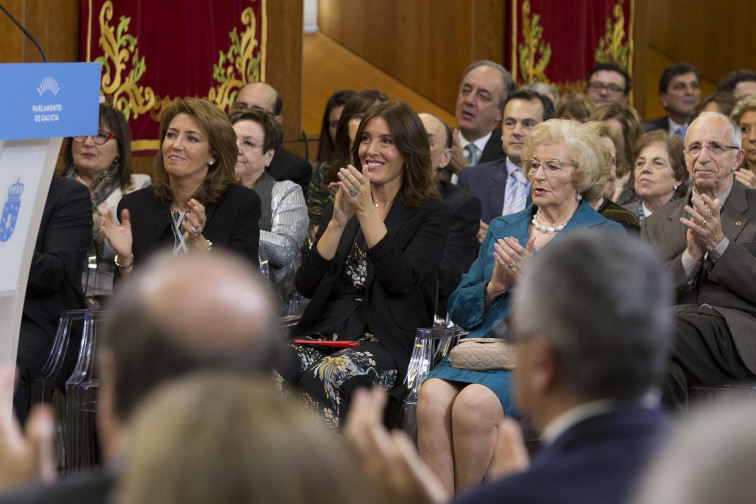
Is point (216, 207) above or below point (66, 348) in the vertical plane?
above

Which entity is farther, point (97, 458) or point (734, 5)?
point (734, 5)

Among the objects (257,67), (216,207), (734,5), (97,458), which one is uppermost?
(734,5)

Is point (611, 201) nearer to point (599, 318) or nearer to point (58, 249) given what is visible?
point (58, 249)

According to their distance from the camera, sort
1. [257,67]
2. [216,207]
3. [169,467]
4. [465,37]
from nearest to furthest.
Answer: [169,467], [216,207], [257,67], [465,37]

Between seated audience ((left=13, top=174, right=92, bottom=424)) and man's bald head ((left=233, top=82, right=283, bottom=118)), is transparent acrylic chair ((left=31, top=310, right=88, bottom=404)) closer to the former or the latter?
seated audience ((left=13, top=174, right=92, bottom=424))

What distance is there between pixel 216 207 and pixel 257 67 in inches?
96.8

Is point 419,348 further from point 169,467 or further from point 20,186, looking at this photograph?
point 169,467

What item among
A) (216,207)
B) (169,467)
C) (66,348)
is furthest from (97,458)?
(169,467)

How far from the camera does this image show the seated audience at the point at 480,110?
6176 millimetres

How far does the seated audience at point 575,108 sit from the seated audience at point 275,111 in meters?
1.62

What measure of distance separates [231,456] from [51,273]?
3025 millimetres

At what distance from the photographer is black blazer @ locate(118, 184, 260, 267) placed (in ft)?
13.7

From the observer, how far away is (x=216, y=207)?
167 inches

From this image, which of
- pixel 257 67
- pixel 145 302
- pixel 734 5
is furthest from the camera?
pixel 734 5
